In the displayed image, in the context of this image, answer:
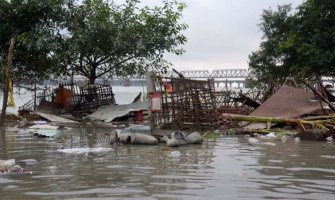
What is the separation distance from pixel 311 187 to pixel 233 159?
2524 mm

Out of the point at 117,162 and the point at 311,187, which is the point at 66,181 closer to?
the point at 117,162

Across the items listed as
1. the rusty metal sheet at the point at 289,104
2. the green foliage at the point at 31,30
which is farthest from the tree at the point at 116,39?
the rusty metal sheet at the point at 289,104

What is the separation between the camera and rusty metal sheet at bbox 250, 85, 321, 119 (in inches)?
539

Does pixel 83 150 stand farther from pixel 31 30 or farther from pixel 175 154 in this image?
pixel 31 30

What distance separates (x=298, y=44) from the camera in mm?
22438

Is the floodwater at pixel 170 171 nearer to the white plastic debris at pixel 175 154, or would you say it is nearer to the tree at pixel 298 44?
the white plastic debris at pixel 175 154

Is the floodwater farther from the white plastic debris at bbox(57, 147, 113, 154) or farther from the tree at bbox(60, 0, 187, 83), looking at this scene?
the tree at bbox(60, 0, 187, 83)

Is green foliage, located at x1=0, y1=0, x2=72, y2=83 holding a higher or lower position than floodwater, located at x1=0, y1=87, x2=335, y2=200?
higher

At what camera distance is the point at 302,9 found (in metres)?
23.3

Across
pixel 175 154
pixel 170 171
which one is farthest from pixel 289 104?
pixel 170 171

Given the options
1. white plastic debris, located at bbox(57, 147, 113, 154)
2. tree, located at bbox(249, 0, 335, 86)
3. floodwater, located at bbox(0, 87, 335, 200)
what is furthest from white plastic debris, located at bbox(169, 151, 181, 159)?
tree, located at bbox(249, 0, 335, 86)

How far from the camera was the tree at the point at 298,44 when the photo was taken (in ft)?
70.2

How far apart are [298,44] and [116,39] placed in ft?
28.9

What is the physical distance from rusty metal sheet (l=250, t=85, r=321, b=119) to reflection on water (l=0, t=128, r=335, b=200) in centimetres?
308
